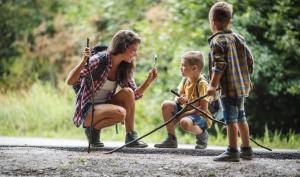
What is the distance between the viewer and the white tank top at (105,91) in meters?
6.49

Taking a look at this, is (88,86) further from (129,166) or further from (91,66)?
(129,166)

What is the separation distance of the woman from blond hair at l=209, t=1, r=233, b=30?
1179 millimetres

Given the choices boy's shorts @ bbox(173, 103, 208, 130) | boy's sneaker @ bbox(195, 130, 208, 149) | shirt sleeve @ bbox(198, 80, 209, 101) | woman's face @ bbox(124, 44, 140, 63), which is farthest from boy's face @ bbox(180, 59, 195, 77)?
boy's sneaker @ bbox(195, 130, 208, 149)

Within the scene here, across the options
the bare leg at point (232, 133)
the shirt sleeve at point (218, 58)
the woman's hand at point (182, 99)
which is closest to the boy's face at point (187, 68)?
the woman's hand at point (182, 99)

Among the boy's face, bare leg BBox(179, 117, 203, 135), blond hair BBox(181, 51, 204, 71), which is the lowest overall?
bare leg BBox(179, 117, 203, 135)

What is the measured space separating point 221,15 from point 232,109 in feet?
2.83

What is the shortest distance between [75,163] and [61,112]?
6.40m

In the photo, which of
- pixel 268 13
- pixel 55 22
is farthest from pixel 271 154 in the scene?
pixel 55 22

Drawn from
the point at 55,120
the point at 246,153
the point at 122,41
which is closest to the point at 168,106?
the point at 122,41

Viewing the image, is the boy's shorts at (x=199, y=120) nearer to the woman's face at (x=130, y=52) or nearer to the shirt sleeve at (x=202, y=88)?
the shirt sleeve at (x=202, y=88)

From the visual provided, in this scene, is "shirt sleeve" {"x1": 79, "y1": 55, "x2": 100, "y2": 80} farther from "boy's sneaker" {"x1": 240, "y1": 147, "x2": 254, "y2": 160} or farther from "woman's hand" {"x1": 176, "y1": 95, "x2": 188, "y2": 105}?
"boy's sneaker" {"x1": 240, "y1": 147, "x2": 254, "y2": 160}

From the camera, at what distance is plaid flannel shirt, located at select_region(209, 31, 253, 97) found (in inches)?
202

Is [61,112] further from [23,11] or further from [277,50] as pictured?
[23,11]

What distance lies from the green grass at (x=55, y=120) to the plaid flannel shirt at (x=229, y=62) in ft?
13.9
